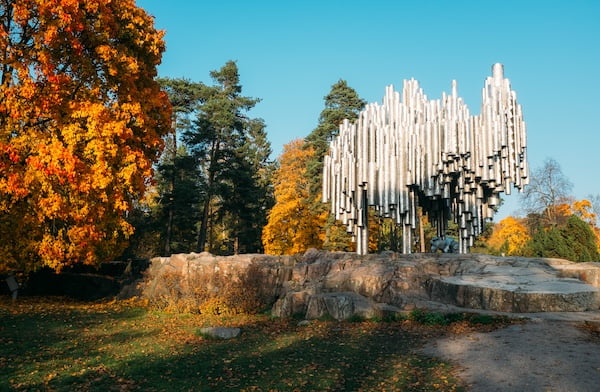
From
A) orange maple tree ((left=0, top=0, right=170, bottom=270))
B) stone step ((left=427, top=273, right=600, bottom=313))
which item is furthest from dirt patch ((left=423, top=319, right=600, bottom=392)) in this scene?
orange maple tree ((left=0, top=0, right=170, bottom=270))

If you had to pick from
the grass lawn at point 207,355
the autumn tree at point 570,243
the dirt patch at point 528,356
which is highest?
the autumn tree at point 570,243

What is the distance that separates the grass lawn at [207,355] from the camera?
8.70 metres

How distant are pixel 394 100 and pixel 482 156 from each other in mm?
5044

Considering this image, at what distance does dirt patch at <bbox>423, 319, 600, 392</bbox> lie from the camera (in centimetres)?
820

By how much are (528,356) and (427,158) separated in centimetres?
1225

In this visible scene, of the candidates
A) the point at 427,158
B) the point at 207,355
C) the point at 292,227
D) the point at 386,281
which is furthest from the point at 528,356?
the point at 292,227

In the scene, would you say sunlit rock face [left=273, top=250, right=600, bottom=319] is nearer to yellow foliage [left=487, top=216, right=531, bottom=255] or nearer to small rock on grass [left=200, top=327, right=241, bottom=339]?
small rock on grass [left=200, top=327, right=241, bottom=339]

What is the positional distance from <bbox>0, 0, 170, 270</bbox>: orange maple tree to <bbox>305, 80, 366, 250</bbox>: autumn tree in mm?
18246

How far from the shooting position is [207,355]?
431 inches

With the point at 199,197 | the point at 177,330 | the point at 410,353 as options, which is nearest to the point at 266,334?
the point at 177,330

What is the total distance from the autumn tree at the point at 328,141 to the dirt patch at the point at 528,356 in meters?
22.1

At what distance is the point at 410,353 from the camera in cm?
1095

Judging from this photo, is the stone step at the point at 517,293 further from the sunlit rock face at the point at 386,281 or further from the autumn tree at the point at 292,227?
the autumn tree at the point at 292,227

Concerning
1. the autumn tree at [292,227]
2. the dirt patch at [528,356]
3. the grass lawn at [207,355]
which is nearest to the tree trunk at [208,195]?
the autumn tree at [292,227]
